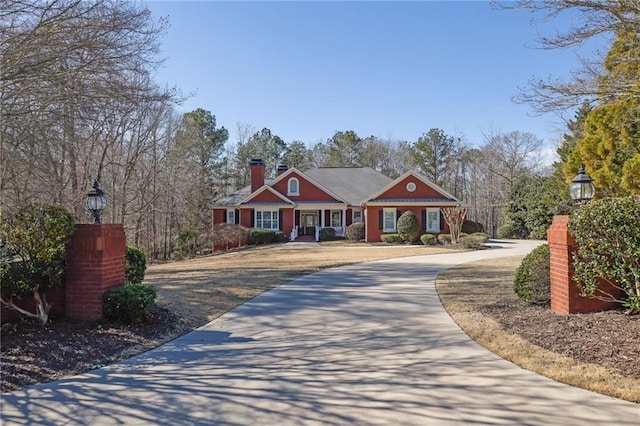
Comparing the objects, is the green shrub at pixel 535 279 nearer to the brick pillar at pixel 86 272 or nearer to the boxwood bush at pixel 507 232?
the brick pillar at pixel 86 272

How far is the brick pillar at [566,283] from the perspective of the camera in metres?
6.02

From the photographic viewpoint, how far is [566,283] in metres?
6.07

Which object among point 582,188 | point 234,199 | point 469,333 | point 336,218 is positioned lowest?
point 469,333

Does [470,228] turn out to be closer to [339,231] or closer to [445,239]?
[445,239]

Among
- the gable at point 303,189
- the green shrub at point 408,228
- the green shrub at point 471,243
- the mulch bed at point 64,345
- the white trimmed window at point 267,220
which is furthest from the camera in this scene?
the gable at point 303,189

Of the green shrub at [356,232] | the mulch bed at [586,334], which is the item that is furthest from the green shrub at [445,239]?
the mulch bed at [586,334]

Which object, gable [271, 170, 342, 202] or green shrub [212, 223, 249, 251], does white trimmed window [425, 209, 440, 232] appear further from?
green shrub [212, 223, 249, 251]

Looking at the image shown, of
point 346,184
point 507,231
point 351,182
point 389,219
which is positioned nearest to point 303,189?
point 346,184

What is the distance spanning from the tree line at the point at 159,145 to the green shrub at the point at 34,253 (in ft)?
8.06

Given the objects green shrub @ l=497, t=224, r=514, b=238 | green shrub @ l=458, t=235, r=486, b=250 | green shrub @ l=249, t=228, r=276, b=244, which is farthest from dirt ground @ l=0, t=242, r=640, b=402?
green shrub @ l=497, t=224, r=514, b=238

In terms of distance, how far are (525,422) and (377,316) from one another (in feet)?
12.8

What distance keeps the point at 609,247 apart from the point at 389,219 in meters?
23.9

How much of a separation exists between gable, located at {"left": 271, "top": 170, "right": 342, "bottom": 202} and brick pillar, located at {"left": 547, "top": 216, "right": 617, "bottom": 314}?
25346 millimetres

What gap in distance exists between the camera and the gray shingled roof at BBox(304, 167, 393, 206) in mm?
33531
